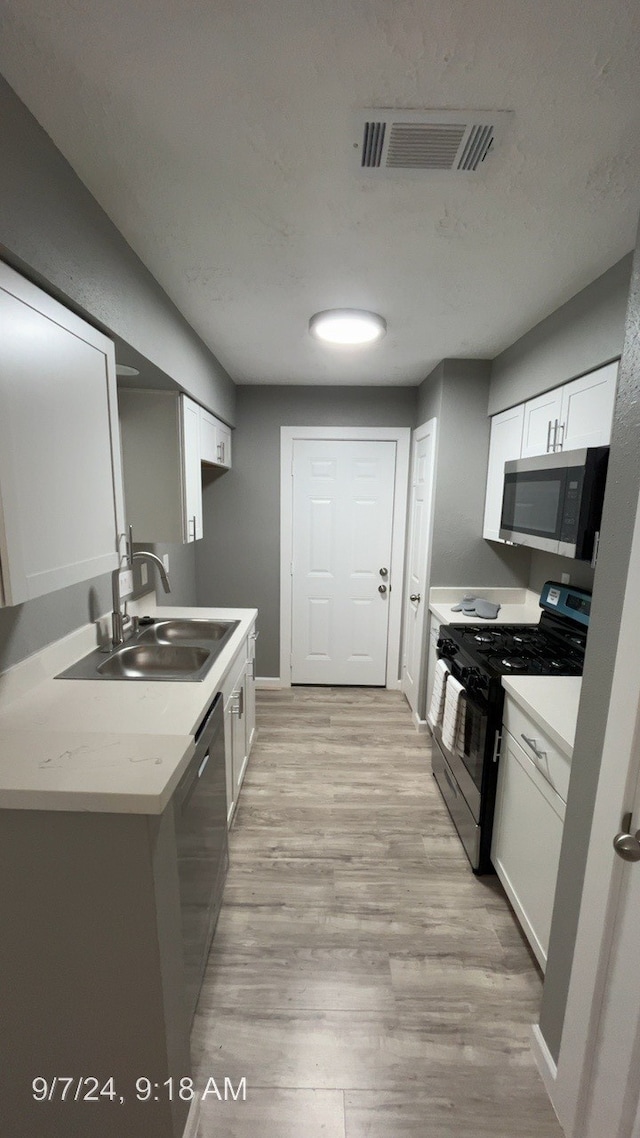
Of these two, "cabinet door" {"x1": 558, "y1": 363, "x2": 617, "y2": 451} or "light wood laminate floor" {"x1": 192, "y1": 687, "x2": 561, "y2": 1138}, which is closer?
"light wood laminate floor" {"x1": 192, "y1": 687, "x2": 561, "y2": 1138}

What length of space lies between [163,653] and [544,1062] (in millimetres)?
1856

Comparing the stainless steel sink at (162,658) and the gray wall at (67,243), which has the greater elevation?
the gray wall at (67,243)

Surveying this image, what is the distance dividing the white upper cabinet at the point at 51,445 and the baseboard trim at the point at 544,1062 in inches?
71.8

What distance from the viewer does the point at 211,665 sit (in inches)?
70.7

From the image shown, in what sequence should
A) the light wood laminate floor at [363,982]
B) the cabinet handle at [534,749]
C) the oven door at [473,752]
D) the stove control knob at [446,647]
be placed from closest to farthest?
the light wood laminate floor at [363,982], the cabinet handle at [534,749], the oven door at [473,752], the stove control knob at [446,647]

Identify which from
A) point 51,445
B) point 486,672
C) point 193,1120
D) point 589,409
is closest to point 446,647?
point 486,672

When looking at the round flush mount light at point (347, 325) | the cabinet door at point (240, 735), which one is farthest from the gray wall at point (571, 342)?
the cabinet door at point (240, 735)

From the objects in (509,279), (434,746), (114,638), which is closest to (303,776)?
(434,746)

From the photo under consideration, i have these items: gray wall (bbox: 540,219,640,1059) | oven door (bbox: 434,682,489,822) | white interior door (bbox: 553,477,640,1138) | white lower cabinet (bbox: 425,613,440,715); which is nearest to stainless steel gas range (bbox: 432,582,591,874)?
oven door (bbox: 434,682,489,822)

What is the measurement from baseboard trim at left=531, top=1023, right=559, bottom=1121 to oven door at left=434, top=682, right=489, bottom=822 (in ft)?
2.16

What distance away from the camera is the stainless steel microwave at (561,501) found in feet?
5.06

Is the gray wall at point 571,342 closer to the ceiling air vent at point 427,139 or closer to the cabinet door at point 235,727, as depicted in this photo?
the ceiling air vent at point 427,139

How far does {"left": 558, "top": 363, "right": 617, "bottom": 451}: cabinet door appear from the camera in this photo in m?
1.59

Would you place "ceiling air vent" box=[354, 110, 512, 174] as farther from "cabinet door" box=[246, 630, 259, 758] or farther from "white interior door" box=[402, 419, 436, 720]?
"cabinet door" box=[246, 630, 259, 758]
